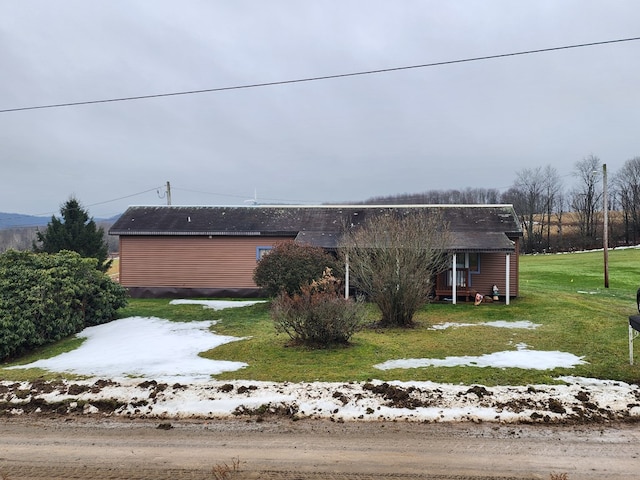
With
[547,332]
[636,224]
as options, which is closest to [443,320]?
[547,332]

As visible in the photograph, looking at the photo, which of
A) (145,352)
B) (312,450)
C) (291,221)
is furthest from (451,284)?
(312,450)

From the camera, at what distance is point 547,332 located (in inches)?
469

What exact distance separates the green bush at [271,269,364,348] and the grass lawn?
1.47 feet

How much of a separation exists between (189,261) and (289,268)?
7987 millimetres

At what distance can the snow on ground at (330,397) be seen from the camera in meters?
6.07

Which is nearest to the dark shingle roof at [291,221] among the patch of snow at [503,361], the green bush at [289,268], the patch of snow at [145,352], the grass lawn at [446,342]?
the green bush at [289,268]

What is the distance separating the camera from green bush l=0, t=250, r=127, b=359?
11242mm

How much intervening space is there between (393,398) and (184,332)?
8303 millimetres

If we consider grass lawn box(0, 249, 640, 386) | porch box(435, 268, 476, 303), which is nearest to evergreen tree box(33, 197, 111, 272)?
grass lawn box(0, 249, 640, 386)

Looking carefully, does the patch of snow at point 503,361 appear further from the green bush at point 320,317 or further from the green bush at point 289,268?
the green bush at point 289,268

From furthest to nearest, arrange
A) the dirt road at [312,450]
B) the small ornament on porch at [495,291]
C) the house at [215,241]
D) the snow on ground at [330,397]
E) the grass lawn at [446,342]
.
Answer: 1. the house at [215,241]
2. the small ornament on porch at [495,291]
3. the grass lawn at [446,342]
4. the snow on ground at [330,397]
5. the dirt road at [312,450]

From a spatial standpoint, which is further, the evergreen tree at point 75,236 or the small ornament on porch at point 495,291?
the evergreen tree at point 75,236

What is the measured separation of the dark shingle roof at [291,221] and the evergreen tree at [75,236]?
5.75ft

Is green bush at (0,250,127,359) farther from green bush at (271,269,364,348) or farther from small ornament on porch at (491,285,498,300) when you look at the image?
small ornament on porch at (491,285,498,300)
